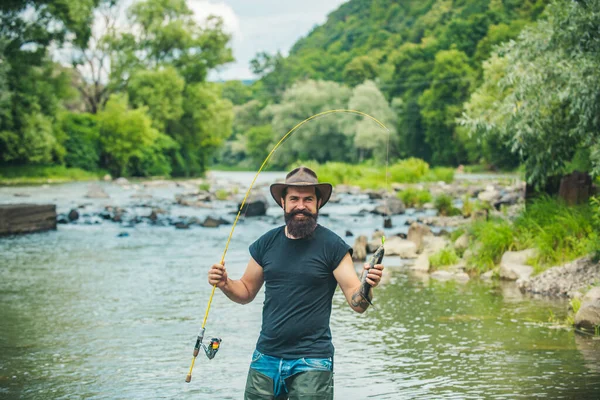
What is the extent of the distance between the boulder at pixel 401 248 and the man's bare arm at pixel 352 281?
12.5 metres

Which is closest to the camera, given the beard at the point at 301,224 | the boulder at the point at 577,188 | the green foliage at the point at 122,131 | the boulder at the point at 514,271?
the beard at the point at 301,224

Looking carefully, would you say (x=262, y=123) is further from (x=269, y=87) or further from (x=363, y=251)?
(x=363, y=251)

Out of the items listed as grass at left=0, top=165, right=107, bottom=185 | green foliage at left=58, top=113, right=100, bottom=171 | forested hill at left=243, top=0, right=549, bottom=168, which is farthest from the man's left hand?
green foliage at left=58, top=113, right=100, bottom=171

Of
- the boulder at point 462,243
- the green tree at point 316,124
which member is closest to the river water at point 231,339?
the boulder at point 462,243

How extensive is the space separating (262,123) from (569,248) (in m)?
129

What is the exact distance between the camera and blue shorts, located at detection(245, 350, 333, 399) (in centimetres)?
409

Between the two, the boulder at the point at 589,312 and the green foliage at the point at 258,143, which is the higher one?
the green foliage at the point at 258,143

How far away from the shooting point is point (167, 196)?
4034cm

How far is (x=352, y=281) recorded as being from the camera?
4207 millimetres

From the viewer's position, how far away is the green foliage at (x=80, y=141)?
59062mm

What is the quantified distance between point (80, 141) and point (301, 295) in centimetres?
5839

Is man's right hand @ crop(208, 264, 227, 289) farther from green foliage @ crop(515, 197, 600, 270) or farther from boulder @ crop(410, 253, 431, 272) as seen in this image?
boulder @ crop(410, 253, 431, 272)

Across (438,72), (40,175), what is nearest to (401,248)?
(40,175)

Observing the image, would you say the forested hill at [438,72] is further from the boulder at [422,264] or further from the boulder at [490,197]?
the boulder at [422,264]
